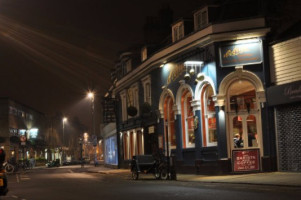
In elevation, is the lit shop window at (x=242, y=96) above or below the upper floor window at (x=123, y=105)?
below

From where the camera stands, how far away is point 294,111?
71.7ft

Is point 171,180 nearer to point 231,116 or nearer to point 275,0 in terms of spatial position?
point 231,116

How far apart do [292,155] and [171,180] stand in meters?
5.92

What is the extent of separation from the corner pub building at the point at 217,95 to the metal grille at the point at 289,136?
44 centimetres

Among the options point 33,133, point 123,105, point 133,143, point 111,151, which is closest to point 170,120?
point 133,143

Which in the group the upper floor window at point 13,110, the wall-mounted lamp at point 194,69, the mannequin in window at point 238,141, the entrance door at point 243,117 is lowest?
the mannequin in window at point 238,141

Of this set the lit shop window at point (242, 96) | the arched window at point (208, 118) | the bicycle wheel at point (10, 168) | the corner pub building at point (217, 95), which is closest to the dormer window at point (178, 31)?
Result: the corner pub building at point (217, 95)

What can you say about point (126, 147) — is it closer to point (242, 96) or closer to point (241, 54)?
point (242, 96)

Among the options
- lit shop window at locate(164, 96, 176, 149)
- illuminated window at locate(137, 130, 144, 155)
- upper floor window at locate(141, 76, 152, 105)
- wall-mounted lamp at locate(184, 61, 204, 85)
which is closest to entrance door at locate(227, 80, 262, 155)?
wall-mounted lamp at locate(184, 61, 204, 85)

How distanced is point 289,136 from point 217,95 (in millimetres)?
4296

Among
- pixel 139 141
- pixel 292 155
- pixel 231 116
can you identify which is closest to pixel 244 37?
pixel 231 116

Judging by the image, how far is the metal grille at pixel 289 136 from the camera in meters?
21.6

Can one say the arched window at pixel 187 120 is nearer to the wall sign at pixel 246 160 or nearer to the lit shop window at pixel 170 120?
the lit shop window at pixel 170 120

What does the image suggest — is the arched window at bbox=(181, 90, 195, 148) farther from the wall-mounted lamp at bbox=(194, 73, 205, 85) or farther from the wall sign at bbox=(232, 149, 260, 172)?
the wall sign at bbox=(232, 149, 260, 172)
